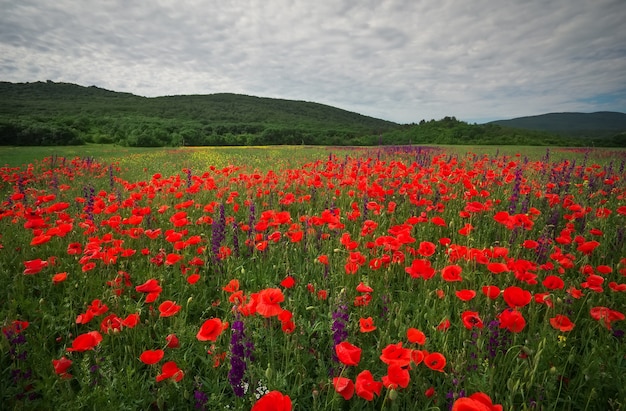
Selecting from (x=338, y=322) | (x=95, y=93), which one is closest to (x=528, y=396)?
(x=338, y=322)

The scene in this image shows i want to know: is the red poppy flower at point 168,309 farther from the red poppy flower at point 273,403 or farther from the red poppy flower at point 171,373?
the red poppy flower at point 273,403

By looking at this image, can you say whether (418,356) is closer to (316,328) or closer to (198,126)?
(316,328)

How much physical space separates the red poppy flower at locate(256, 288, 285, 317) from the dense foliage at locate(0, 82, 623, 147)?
785 cm

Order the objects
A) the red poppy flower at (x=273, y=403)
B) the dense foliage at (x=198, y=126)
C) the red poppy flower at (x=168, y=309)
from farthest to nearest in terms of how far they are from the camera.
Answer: the dense foliage at (x=198, y=126) < the red poppy flower at (x=168, y=309) < the red poppy flower at (x=273, y=403)

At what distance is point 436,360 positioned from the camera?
1.38 m

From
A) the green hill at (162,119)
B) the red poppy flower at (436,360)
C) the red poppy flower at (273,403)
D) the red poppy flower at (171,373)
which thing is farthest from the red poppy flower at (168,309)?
the green hill at (162,119)

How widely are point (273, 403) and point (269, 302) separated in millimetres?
489

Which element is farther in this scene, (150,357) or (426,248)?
(426,248)

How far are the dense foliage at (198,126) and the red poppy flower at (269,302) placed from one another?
7.85m

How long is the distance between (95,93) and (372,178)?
133 meters

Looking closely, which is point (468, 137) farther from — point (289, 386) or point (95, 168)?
point (289, 386)

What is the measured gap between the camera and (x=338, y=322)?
1.58 m

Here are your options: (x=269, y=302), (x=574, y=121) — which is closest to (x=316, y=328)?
(x=269, y=302)

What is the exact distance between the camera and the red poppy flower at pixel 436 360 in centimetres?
133
